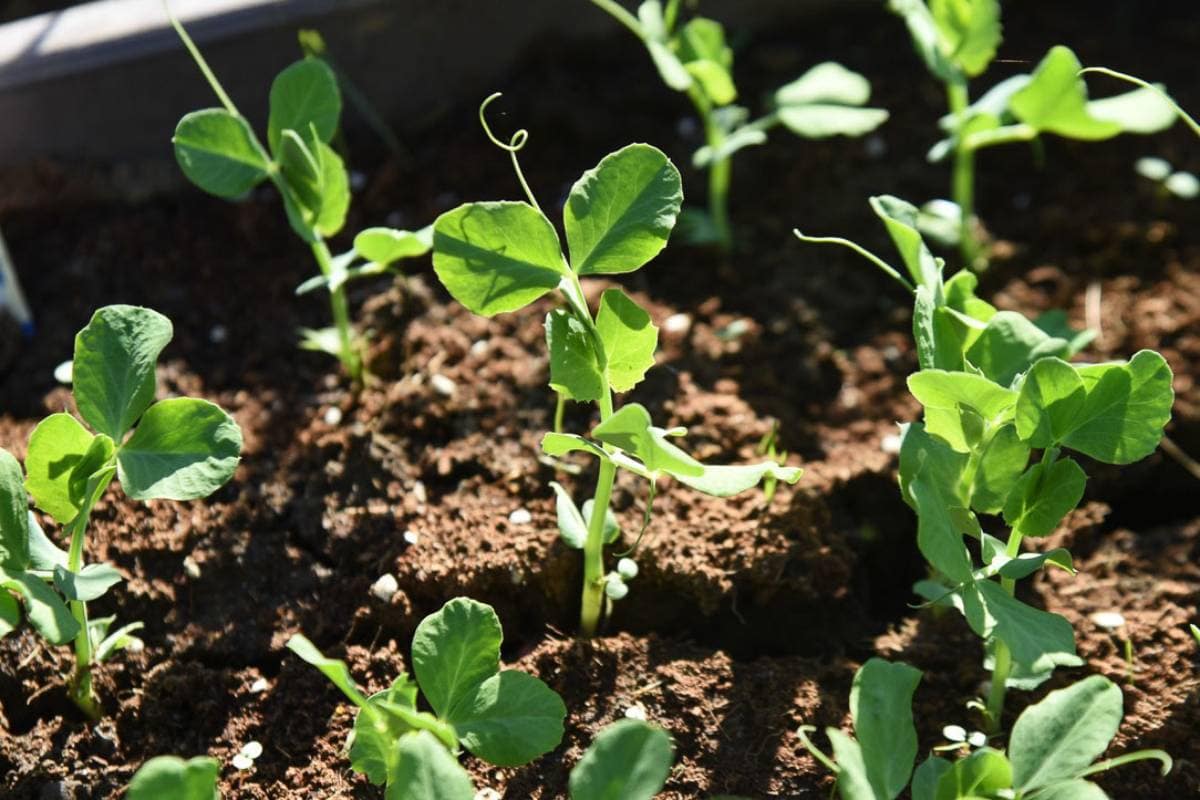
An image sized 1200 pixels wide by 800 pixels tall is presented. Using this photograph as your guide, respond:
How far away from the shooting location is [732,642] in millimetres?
1361

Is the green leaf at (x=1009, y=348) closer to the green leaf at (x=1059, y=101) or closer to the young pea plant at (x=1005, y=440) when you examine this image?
the young pea plant at (x=1005, y=440)

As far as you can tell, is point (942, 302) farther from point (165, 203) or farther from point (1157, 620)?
point (165, 203)

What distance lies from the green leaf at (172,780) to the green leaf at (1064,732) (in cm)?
62

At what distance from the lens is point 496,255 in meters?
1.14

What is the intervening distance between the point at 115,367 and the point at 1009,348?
0.81 m

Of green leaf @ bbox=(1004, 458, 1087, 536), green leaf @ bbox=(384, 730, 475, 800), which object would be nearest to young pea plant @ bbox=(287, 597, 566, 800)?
green leaf @ bbox=(384, 730, 475, 800)

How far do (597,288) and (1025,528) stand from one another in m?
0.70

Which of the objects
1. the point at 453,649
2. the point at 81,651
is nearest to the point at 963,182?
the point at 453,649

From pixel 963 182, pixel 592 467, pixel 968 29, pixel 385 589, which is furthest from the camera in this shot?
pixel 963 182

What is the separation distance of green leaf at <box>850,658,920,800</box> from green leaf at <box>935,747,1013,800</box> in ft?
0.11

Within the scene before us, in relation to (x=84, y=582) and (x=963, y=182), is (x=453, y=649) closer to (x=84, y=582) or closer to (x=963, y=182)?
(x=84, y=582)

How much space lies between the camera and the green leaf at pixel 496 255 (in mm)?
1118

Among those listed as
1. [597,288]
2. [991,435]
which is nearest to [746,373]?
[597,288]

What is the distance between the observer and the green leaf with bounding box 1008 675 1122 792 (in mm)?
1026
